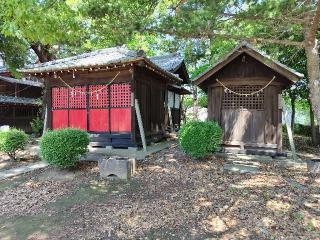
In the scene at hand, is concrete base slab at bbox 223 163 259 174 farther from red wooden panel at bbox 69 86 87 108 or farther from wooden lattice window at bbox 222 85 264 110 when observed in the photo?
red wooden panel at bbox 69 86 87 108

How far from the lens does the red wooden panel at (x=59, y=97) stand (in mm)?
13575

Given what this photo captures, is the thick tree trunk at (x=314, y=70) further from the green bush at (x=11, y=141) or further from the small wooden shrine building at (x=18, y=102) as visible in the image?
the small wooden shrine building at (x=18, y=102)

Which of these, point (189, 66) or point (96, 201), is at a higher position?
point (189, 66)

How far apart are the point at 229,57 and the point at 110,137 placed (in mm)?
5790

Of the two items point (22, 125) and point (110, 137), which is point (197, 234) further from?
point (22, 125)

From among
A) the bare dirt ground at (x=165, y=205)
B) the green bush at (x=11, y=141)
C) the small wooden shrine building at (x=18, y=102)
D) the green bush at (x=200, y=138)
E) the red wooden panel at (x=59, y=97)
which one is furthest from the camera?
the small wooden shrine building at (x=18, y=102)

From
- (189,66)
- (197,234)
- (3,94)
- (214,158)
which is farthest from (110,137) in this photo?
(3,94)

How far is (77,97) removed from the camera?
43.7ft

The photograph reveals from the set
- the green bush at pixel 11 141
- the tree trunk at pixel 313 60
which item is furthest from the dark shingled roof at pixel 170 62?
the tree trunk at pixel 313 60

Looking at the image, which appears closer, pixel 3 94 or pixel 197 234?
pixel 197 234

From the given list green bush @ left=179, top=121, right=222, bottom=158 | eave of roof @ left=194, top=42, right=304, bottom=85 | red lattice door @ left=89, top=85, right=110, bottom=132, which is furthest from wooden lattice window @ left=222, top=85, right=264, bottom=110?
red lattice door @ left=89, top=85, right=110, bottom=132

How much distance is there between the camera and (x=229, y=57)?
1021 centimetres

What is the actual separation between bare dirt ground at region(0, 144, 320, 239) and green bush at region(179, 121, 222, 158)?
1.93ft

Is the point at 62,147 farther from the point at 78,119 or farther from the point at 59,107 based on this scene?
the point at 59,107
